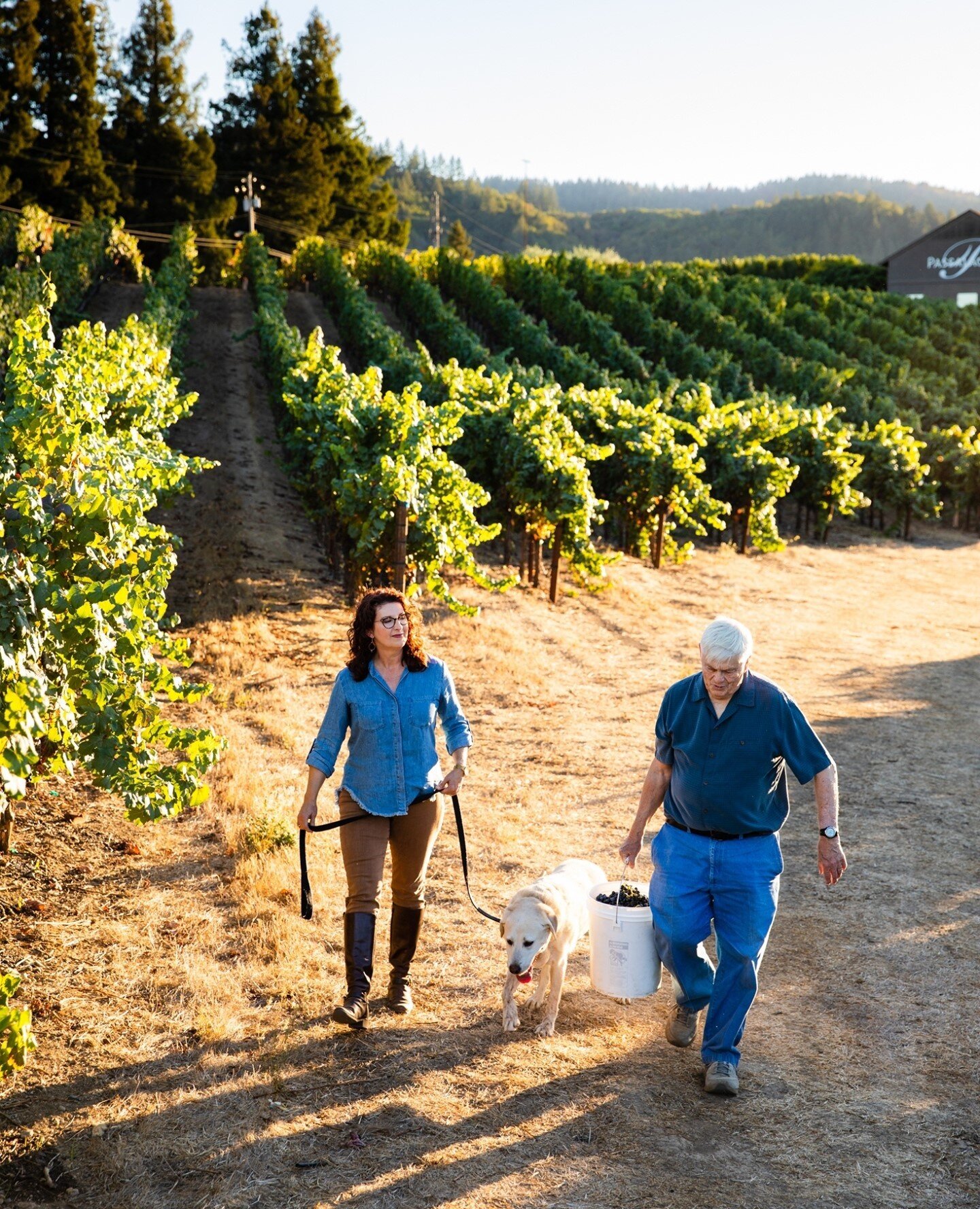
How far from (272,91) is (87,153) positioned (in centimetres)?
1477

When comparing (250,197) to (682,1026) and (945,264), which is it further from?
(682,1026)


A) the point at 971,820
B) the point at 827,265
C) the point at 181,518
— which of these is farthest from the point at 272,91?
the point at 971,820

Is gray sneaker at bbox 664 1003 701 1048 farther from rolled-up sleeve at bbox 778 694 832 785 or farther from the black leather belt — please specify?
rolled-up sleeve at bbox 778 694 832 785

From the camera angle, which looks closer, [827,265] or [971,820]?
[971,820]

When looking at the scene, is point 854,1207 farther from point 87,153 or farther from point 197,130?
point 197,130

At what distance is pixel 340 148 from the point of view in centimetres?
6450

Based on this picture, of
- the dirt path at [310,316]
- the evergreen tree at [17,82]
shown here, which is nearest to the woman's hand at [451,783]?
the dirt path at [310,316]

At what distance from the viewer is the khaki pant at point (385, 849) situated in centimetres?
507

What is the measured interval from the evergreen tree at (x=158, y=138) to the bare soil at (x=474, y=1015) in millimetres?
50199

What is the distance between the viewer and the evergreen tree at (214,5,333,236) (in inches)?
2334

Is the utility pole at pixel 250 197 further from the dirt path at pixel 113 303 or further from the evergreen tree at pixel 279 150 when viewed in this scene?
the dirt path at pixel 113 303

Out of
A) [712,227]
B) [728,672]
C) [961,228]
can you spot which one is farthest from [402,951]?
[712,227]

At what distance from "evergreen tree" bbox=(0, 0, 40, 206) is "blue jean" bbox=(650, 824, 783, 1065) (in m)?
54.7

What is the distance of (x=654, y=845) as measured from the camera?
4.94 m
